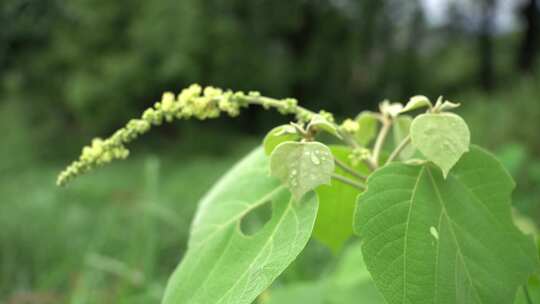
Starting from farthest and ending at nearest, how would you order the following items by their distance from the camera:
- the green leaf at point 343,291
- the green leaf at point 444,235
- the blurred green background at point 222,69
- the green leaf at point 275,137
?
the blurred green background at point 222,69 < the green leaf at point 343,291 < the green leaf at point 275,137 < the green leaf at point 444,235

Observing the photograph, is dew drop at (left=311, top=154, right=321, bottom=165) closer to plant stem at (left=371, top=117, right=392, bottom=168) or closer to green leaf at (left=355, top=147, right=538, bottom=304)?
green leaf at (left=355, top=147, right=538, bottom=304)

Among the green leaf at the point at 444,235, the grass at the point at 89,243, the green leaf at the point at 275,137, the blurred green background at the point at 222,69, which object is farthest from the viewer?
the blurred green background at the point at 222,69

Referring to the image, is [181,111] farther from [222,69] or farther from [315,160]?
[222,69]

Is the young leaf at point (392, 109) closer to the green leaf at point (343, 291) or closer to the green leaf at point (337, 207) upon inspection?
the green leaf at point (337, 207)

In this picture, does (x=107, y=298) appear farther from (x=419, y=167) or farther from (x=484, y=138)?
(x=484, y=138)

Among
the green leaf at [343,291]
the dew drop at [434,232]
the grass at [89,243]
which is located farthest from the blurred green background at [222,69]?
the dew drop at [434,232]

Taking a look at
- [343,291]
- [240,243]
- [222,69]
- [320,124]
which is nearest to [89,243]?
[343,291]
